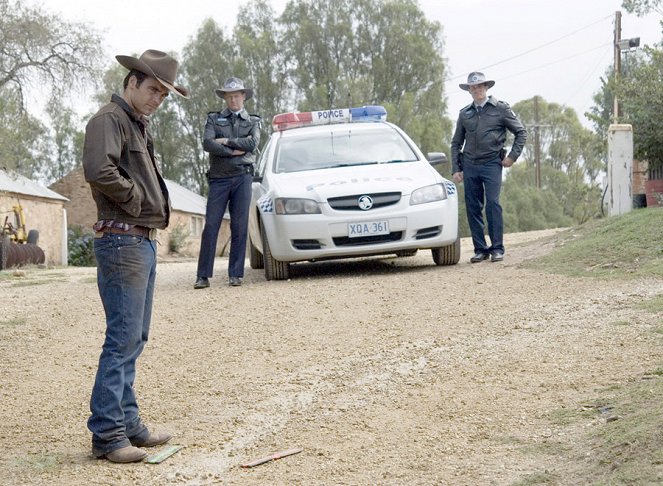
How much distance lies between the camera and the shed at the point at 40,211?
36.5 metres

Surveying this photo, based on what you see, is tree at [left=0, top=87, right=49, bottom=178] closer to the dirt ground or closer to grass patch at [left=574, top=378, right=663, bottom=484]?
the dirt ground

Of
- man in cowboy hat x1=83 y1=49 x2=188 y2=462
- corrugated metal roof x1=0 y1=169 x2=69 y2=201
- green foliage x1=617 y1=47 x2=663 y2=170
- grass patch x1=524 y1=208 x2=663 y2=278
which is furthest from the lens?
corrugated metal roof x1=0 y1=169 x2=69 y2=201

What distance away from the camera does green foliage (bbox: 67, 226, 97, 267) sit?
43.1m

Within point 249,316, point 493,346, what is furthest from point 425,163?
point 493,346

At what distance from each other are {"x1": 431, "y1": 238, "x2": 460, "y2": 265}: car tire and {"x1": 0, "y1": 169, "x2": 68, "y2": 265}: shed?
1041 inches

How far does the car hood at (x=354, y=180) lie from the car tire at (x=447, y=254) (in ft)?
2.56

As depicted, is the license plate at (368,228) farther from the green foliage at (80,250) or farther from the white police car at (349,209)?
the green foliage at (80,250)

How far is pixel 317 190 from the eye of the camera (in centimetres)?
1081

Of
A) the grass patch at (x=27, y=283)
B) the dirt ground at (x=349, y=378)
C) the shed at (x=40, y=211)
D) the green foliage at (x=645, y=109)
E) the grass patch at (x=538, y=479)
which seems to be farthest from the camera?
the shed at (x=40, y=211)

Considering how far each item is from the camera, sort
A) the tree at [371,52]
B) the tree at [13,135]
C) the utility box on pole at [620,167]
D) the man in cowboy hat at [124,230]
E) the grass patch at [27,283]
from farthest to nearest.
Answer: the tree at [371,52] < the tree at [13,135] < the utility box on pole at [620,167] < the grass patch at [27,283] < the man in cowboy hat at [124,230]

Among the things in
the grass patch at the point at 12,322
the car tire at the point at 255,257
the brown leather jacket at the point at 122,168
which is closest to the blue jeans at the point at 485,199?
the car tire at the point at 255,257

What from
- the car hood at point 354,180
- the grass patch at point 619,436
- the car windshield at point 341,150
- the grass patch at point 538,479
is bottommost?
the grass patch at point 538,479

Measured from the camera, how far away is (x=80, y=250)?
43.5 metres

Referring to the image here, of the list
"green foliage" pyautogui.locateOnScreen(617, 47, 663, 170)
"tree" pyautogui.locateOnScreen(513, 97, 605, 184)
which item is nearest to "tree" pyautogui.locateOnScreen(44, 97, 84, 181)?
"tree" pyautogui.locateOnScreen(513, 97, 605, 184)
